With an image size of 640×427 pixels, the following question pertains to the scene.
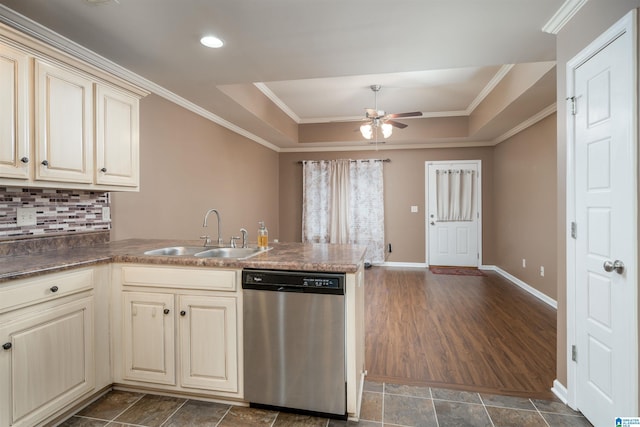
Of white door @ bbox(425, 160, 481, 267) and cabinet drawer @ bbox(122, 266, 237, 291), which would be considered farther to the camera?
white door @ bbox(425, 160, 481, 267)

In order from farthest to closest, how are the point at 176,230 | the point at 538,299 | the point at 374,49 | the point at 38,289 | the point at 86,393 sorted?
the point at 538,299 < the point at 176,230 < the point at 374,49 < the point at 86,393 < the point at 38,289

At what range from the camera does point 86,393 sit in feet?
6.22

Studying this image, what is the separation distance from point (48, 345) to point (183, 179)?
219 centimetres

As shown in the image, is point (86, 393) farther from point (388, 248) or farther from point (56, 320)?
point (388, 248)

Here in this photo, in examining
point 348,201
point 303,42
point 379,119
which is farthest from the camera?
point 348,201

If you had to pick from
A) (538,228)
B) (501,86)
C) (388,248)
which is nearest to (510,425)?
(538,228)

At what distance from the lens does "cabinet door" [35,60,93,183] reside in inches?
71.8

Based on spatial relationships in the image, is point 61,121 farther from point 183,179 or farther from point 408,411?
point 408,411

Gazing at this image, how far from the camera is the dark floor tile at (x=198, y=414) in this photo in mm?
1802

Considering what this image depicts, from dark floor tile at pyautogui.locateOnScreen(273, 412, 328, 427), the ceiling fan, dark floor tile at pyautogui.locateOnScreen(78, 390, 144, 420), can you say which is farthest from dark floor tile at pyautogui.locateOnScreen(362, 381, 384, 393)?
the ceiling fan

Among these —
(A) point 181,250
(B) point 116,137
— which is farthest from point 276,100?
(A) point 181,250

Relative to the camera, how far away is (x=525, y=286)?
468cm

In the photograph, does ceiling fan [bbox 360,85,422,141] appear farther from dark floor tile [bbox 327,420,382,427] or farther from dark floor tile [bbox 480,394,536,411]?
dark floor tile [bbox 327,420,382,427]

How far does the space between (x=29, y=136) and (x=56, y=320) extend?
102 centimetres
